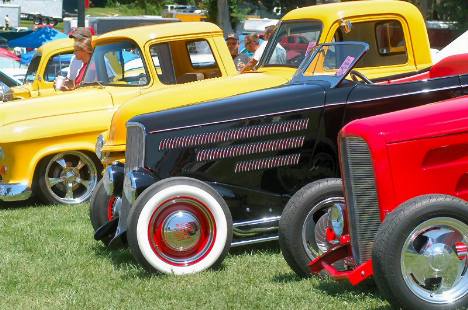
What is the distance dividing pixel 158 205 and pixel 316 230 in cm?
109

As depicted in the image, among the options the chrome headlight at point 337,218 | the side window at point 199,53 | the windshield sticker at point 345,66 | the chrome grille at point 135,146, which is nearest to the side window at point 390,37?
the windshield sticker at point 345,66

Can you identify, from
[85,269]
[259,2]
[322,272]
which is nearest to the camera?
[322,272]

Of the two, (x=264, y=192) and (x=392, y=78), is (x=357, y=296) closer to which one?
(x=264, y=192)

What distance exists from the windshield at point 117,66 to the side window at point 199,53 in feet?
1.96

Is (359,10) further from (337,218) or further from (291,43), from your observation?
(337,218)

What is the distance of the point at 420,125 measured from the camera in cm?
489

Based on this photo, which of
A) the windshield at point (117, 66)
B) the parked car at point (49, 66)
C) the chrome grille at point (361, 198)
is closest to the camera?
the chrome grille at point (361, 198)

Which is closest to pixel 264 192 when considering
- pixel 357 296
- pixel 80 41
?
pixel 357 296

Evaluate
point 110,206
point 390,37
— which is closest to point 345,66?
point 390,37

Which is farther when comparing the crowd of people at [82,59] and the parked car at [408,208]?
the crowd of people at [82,59]

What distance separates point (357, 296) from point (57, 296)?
196cm

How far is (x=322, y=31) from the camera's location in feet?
27.5

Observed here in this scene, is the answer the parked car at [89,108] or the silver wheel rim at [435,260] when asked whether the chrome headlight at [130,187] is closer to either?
the silver wheel rim at [435,260]

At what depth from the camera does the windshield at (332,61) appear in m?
6.63
